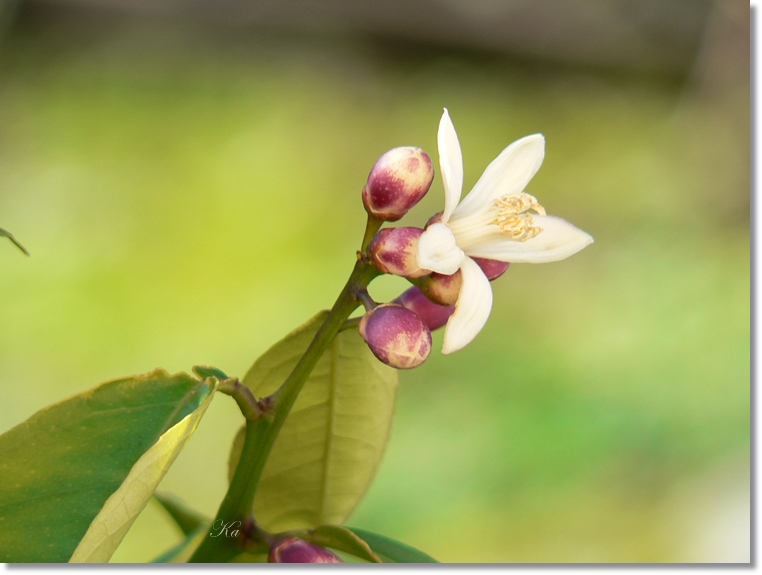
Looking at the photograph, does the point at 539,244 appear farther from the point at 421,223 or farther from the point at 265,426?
the point at 421,223

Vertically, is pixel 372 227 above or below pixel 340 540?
above

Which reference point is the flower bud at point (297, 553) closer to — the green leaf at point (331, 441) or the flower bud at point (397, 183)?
the green leaf at point (331, 441)

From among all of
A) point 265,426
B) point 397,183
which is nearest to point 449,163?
point 397,183

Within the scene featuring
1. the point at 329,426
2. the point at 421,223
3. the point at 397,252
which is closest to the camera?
the point at 397,252

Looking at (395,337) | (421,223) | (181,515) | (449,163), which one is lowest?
(181,515)

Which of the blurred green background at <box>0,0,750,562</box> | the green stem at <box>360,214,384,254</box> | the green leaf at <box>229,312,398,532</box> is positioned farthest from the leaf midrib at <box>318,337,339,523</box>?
the blurred green background at <box>0,0,750,562</box>

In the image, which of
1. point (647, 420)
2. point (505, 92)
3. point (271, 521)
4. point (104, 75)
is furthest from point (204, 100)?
point (271, 521)

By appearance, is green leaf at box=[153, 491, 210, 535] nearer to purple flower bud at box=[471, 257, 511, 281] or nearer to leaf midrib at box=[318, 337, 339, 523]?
leaf midrib at box=[318, 337, 339, 523]
